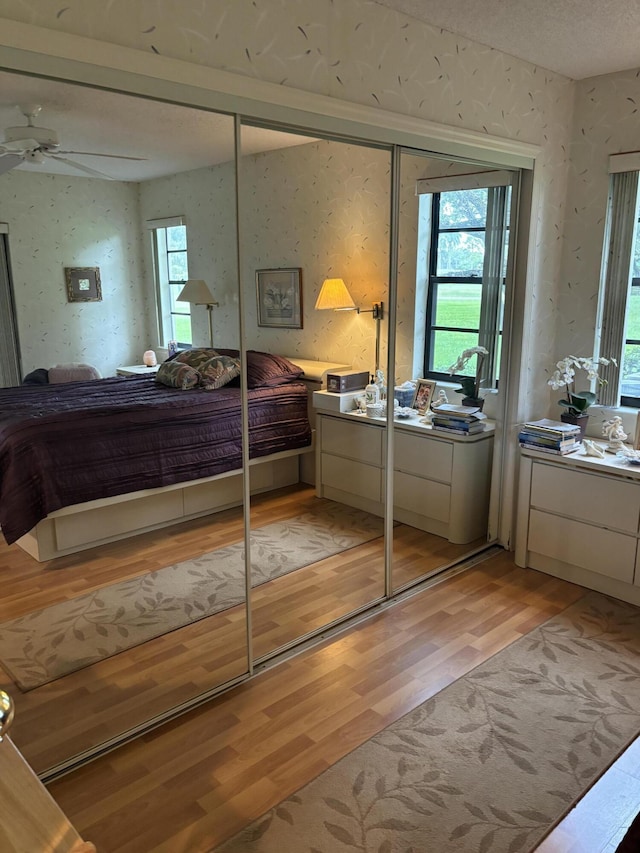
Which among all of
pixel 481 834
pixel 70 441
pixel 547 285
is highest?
pixel 547 285

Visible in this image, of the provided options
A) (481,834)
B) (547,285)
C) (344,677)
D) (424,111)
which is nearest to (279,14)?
(424,111)

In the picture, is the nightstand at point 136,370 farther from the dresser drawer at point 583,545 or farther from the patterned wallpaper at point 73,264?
the dresser drawer at point 583,545

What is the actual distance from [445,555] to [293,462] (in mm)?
1060

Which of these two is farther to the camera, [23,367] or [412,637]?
[412,637]

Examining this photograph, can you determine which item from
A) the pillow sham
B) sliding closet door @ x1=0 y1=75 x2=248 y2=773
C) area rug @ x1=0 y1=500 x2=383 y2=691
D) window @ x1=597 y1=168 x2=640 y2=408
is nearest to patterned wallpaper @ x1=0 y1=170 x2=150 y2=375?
sliding closet door @ x1=0 y1=75 x2=248 y2=773

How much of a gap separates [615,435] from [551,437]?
0.35 m

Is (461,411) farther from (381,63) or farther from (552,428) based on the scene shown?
(381,63)

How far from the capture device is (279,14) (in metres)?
2.29

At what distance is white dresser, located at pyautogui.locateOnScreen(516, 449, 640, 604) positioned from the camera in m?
3.21

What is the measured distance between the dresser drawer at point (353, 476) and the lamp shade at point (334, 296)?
872 millimetres

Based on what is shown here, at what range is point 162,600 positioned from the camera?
3209mm

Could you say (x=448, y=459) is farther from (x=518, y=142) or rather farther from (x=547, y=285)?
(x=518, y=142)

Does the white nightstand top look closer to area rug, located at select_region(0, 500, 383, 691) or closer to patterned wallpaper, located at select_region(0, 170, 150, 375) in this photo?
area rug, located at select_region(0, 500, 383, 691)

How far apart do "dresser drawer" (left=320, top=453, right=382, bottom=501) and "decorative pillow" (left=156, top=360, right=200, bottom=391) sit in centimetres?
115
